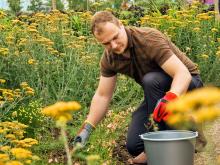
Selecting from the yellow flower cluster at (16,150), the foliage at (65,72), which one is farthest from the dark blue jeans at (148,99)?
the yellow flower cluster at (16,150)

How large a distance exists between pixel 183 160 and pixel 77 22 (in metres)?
5.82

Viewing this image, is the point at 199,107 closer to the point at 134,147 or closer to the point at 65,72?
the point at 134,147

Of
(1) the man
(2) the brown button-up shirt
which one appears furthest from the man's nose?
(2) the brown button-up shirt

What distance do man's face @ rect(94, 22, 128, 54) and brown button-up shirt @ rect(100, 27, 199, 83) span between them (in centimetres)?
16

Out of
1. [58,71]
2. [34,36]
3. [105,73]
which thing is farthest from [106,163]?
[34,36]

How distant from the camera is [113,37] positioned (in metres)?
3.56

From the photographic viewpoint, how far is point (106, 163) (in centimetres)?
420

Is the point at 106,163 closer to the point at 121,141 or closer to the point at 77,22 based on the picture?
the point at 121,141

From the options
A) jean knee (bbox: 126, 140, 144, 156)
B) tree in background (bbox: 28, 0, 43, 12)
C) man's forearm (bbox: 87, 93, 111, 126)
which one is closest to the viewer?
man's forearm (bbox: 87, 93, 111, 126)

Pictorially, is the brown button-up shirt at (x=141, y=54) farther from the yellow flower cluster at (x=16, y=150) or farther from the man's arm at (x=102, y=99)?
the yellow flower cluster at (x=16, y=150)

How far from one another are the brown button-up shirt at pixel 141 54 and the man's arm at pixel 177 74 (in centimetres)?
4

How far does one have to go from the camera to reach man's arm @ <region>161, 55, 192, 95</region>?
354 cm

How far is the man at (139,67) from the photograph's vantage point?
3598 millimetres

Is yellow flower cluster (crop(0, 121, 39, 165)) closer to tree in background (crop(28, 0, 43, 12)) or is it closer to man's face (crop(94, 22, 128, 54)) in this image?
man's face (crop(94, 22, 128, 54))
